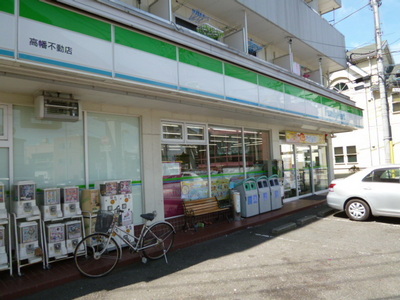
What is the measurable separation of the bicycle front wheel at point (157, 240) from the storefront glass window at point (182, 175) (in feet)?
5.36

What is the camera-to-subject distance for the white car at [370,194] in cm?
700

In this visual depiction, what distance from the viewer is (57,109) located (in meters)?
5.09

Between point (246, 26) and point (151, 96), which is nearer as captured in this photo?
point (151, 96)

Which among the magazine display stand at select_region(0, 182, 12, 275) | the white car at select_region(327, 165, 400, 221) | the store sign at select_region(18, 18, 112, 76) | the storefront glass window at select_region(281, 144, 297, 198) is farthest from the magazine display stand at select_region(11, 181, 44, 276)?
the storefront glass window at select_region(281, 144, 297, 198)

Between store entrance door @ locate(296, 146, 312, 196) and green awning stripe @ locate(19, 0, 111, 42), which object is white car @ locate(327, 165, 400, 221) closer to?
store entrance door @ locate(296, 146, 312, 196)

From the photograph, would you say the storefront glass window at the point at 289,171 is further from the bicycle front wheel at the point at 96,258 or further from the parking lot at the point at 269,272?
the bicycle front wheel at the point at 96,258

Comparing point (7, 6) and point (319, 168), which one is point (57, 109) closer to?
point (7, 6)

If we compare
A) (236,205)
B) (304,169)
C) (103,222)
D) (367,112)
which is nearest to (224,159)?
(236,205)

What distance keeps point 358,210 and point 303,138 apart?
17.8 ft

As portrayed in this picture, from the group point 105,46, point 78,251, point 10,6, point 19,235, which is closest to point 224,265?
point 78,251

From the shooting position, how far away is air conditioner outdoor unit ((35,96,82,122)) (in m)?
4.90

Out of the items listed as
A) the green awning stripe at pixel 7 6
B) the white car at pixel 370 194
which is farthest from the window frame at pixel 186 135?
the white car at pixel 370 194

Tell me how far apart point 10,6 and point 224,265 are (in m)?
5.20

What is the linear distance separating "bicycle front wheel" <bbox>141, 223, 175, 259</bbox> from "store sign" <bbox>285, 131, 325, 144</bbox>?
302 inches
